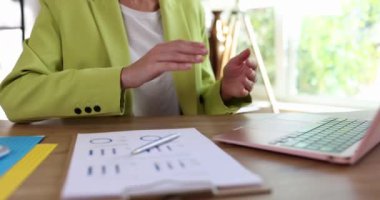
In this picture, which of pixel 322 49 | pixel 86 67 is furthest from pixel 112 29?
pixel 322 49

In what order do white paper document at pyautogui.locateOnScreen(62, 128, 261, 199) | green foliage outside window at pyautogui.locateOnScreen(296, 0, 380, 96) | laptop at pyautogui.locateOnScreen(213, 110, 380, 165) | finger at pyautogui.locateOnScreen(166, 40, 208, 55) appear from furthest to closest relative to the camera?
green foliage outside window at pyautogui.locateOnScreen(296, 0, 380, 96) < finger at pyautogui.locateOnScreen(166, 40, 208, 55) < laptop at pyautogui.locateOnScreen(213, 110, 380, 165) < white paper document at pyautogui.locateOnScreen(62, 128, 261, 199)

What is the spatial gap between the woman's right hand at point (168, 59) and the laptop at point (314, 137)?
0.15 meters

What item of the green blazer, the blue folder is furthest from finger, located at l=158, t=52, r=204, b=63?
the blue folder

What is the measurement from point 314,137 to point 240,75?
34cm

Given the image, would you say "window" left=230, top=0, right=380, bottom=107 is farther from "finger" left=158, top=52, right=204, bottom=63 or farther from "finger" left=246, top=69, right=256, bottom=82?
"finger" left=158, top=52, right=204, bottom=63

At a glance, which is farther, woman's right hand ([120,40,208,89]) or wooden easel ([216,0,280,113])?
wooden easel ([216,0,280,113])

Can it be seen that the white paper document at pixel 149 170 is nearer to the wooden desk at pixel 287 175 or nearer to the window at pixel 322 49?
the wooden desk at pixel 287 175

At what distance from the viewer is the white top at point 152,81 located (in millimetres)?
1112

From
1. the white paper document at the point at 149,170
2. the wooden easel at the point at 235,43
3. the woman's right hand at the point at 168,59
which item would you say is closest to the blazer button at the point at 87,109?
the woman's right hand at the point at 168,59

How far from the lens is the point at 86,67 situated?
1.03 m

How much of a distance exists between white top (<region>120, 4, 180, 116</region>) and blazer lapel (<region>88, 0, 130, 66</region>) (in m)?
0.07

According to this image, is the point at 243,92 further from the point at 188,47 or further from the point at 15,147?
the point at 15,147

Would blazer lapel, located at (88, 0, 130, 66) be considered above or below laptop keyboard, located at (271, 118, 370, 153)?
above

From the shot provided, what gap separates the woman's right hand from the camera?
0.74m
